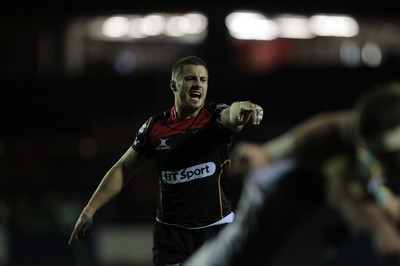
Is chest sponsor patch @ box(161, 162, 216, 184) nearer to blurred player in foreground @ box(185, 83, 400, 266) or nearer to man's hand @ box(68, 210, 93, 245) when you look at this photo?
man's hand @ box(68, 210, 93, 245)

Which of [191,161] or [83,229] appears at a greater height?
[191,161]

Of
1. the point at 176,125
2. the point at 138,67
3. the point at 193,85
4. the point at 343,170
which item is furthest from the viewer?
the point at 138,67

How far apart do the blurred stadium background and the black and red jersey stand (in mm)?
12711

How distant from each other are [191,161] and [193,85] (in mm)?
478

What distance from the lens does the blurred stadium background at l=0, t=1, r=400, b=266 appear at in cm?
2033

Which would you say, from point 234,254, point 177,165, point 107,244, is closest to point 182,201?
point 177,165

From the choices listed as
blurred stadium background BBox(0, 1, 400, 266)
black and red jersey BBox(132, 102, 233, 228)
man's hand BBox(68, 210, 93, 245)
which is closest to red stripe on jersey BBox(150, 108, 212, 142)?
A: black and red jersey BBox(132, 102, 233, 228)

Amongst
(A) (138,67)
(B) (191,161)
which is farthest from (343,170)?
(A) (138,67)

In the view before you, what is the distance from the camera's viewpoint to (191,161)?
5.20 m

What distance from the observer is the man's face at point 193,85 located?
518 cm

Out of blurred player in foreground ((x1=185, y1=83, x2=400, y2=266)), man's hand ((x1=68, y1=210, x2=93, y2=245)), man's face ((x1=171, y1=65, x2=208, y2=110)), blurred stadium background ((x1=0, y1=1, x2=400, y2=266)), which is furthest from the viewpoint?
blurred stadium background ((x1=0, y1=1, x2=400, y2=266))

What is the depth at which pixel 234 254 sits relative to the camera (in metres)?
3.94

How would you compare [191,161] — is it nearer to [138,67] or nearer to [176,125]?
[176,125]

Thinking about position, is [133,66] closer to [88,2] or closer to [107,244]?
[88,2]
